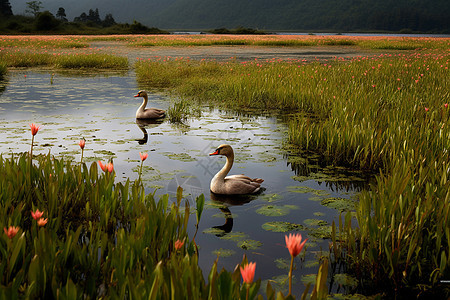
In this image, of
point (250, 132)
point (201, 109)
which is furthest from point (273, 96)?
point (250, 132)

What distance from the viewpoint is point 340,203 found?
15.3ft

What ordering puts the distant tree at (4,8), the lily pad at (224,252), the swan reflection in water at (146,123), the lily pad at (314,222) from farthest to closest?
the distant tree at (4,8), the swan reflection in water at (146,123), the lily pad at (314,222), the lily pad at (224,252)

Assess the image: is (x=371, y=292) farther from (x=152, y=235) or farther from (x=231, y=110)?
(x=231, y=110)

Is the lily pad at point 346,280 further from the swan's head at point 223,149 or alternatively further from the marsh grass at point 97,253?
the swan's head at point 223,149

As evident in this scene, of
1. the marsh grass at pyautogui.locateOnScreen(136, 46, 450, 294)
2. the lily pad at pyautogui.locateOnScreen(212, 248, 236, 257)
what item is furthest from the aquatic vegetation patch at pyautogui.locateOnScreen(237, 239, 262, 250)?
the marsh grass at pyautogui.locateOnScreen(136, 46, 450, 294)

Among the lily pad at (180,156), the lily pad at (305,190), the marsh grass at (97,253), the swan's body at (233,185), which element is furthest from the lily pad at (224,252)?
the lily pad at (180,156)

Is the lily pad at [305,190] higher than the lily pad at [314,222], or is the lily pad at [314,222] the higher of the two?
the lily pad at [305,190]

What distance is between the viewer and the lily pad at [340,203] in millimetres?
4551

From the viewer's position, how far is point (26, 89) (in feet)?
45.1

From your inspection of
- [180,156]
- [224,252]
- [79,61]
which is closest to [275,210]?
[224,252]

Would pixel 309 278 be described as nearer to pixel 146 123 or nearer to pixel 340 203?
pixel 340 203

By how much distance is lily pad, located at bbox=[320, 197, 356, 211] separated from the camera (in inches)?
179

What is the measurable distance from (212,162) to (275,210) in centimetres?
201

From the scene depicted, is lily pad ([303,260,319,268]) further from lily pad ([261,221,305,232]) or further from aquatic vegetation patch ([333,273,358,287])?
lily pad ([261,221,305,232])
